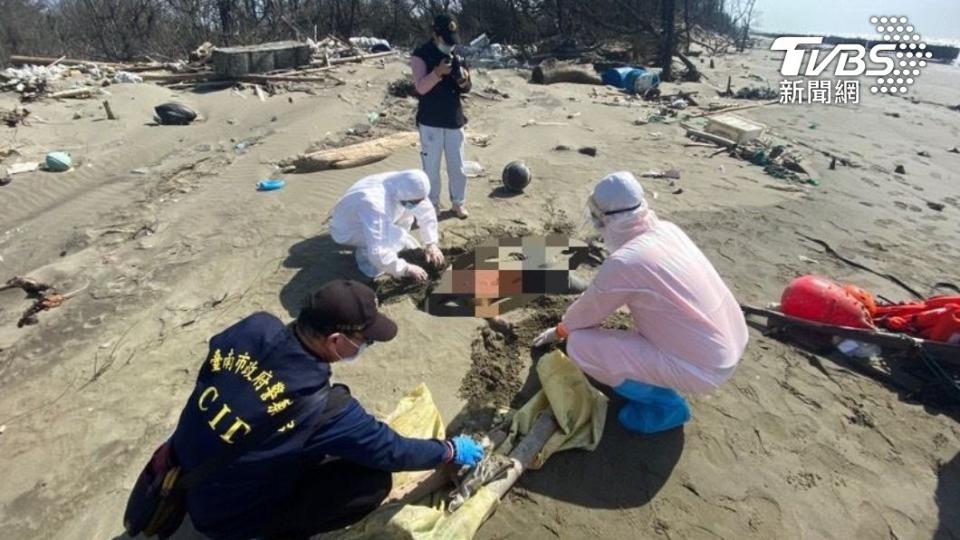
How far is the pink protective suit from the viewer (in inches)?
106

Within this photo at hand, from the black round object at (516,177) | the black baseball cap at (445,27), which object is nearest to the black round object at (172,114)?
the black round object at (516,177)

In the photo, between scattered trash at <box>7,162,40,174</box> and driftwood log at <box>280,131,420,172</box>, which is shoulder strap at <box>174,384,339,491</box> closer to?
driftwood log at <box>280,131,420,172</box>

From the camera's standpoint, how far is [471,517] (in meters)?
2.48

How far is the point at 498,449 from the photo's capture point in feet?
9.54

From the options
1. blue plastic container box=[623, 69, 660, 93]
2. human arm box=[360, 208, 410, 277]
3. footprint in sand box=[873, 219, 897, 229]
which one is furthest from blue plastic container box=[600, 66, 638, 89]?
human arm box=[360, 208, 410, 277]

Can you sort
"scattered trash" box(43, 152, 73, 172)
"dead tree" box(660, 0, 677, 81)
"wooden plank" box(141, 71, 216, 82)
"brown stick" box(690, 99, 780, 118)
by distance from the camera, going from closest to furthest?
1. "scattered trash" box(43, 152, 73, 172)
2. "brown stick" box(690, 99, 780, 118)
3. "wooden plank" box(141, 71, 216, 82)
4. "dead tree" box(660, 0, 677, 81)

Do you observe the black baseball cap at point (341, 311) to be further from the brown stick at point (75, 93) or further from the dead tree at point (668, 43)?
the dead tree at point (668, 43)

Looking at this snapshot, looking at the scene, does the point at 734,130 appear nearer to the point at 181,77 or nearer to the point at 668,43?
the point at 668,43

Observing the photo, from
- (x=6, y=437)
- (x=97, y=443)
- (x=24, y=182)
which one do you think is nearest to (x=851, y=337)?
(x=97, y=443)

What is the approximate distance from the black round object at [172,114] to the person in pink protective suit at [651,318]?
320 inches

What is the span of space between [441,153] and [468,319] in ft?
6.38

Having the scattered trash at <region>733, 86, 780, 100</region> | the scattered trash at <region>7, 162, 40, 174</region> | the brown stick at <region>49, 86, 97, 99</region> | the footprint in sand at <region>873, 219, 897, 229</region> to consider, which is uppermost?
the brown stick at <region>49, 86, 97, 99</region>

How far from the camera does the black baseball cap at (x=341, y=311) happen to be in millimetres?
2004

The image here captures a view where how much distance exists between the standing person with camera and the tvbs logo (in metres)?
13.9
